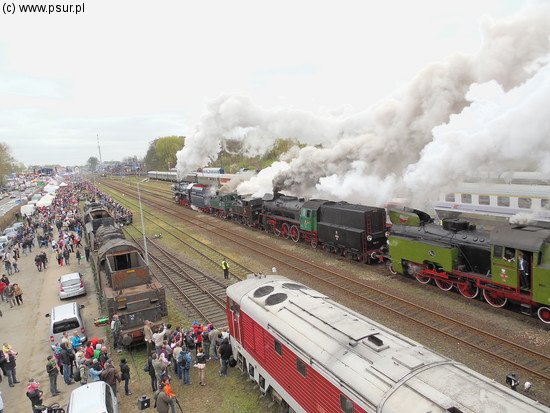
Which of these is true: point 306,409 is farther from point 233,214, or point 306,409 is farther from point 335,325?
point 233,214

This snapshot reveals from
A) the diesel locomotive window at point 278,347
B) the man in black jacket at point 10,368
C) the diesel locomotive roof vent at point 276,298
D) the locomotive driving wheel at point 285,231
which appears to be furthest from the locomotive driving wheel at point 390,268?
the man in black jacket at point 10,368

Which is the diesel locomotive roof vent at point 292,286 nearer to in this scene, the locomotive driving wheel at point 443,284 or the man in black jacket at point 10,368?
the locomotive driving wheel at point 443,284

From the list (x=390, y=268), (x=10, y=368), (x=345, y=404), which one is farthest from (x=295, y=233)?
(x=345, y=404)

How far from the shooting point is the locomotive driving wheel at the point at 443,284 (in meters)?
17.5

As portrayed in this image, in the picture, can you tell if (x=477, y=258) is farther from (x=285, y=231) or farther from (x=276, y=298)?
(x=285, y=231)

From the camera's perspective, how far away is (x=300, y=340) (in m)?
8.62

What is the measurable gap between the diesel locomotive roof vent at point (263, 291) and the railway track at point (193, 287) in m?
5.55

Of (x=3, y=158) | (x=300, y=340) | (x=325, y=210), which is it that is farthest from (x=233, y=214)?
(x=3, y=158)

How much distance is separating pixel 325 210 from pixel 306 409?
686 inches

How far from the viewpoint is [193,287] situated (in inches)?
813

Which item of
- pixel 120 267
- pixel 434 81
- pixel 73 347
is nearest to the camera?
pixel 73 347

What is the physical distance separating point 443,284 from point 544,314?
172 inches

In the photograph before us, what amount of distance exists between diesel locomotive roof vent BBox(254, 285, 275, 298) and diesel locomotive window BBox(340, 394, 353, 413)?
13.8 feet

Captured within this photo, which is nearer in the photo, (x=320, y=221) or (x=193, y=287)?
(x=193, y=287)
